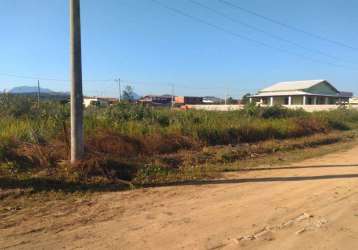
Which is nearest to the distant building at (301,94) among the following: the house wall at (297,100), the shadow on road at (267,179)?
the house wall at (297,100)

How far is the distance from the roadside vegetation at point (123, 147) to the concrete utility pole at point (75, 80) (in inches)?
18.4

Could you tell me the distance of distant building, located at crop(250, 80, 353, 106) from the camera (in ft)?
196

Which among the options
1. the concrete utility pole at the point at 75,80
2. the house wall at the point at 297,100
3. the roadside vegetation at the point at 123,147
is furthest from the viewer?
the house wall at the point at 297,100

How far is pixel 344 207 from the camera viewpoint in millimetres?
6434

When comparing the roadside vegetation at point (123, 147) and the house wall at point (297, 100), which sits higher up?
the house wall at point (297, 100)

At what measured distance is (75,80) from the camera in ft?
28.3

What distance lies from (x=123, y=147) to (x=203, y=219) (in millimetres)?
5909

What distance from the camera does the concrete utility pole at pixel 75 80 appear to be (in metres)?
8.58

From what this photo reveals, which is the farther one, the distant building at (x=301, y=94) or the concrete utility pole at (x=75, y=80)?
the distant building at (x=301, y=94)

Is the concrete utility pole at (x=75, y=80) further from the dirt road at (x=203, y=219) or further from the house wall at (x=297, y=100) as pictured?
the house wall at (x=297, y=100)

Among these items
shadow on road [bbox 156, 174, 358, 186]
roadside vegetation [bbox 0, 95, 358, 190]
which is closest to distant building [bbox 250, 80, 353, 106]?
roadside vegetation [bbox 0, 95, 358, 190]

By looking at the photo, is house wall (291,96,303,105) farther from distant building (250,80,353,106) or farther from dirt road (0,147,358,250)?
dirt road (0,147,358,250)

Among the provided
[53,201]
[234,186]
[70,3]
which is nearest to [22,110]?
[70,3]

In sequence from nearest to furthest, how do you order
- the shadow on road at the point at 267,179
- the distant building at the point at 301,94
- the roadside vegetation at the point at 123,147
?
the roadside vegetation at the point at 123,147 → the shadow on road at the point at 267,179 → the distant building at the point at 301,94
